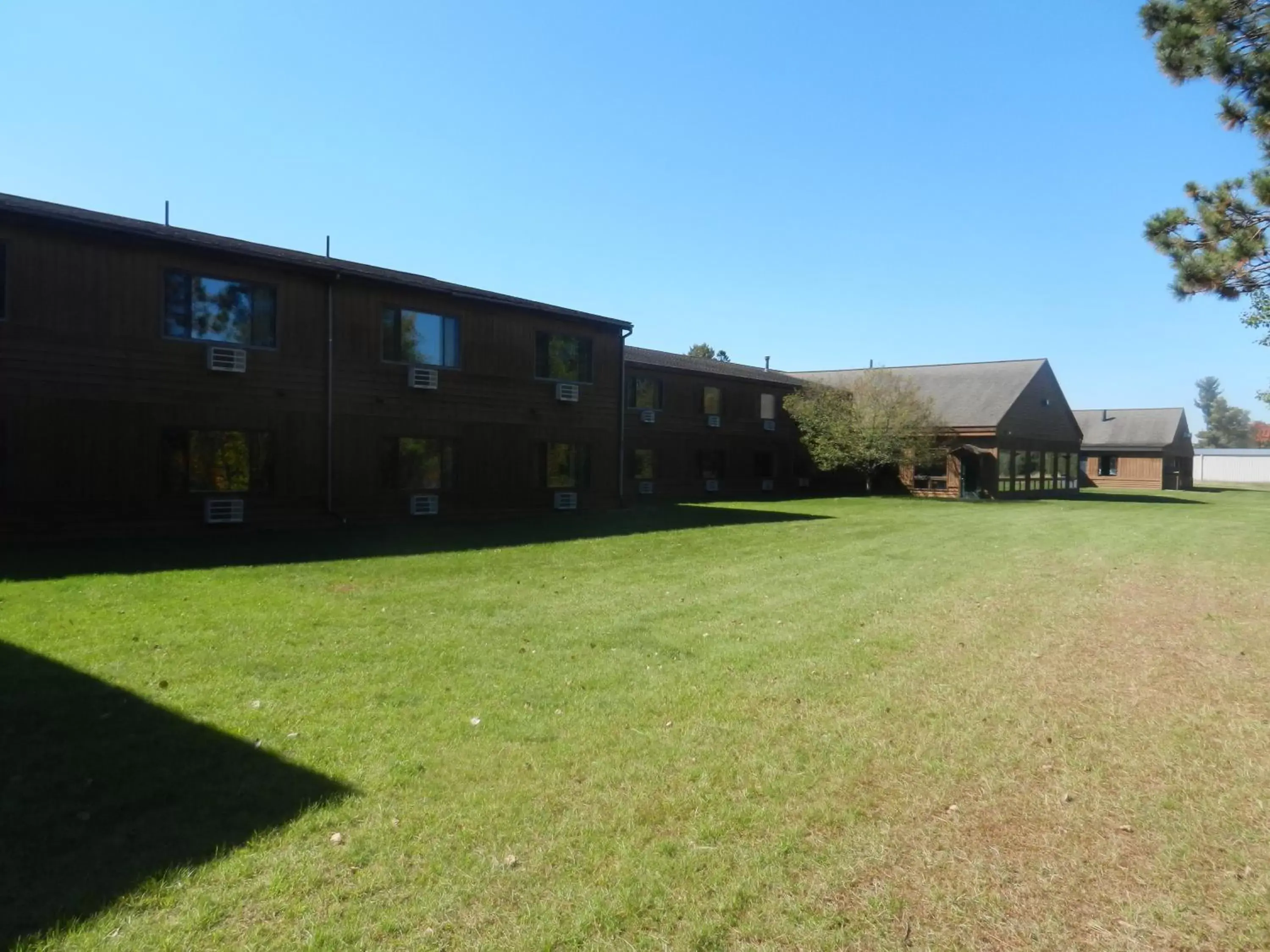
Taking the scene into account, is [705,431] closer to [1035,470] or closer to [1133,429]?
[1035,470]

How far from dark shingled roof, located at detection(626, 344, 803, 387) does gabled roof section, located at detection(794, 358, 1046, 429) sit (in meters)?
2.58

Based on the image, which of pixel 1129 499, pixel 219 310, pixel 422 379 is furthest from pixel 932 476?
pixel 219 310

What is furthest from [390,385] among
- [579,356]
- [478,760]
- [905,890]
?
[905,890]

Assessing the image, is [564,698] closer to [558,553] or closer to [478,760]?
[478,760]

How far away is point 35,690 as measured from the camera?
18.4 ft

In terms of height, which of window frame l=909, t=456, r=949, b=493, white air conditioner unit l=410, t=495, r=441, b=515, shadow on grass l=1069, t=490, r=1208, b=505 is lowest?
shadow on grass l=1069, t=490, r=1208, b=505

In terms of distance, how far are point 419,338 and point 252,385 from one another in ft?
13.2

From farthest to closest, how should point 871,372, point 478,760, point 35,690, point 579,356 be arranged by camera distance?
point 871,372
point 579,356
point 35,690
point 478,760

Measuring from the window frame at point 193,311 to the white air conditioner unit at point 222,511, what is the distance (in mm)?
2849

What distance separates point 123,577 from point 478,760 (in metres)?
7.80

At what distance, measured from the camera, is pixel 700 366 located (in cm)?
3209

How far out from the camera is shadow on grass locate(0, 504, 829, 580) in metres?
11.4

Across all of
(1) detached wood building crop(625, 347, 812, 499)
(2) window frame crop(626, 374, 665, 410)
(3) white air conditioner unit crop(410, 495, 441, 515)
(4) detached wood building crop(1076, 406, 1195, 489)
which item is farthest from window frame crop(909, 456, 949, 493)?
(3) white air conditioner unit crop(410, 495, 441, 515)

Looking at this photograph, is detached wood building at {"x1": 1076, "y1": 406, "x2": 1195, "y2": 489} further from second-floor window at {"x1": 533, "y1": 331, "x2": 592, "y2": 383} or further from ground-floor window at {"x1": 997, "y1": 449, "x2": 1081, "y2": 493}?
second-floor window at {"x1": 533, "y1": 331, "x2": 592, "y2": 383}
